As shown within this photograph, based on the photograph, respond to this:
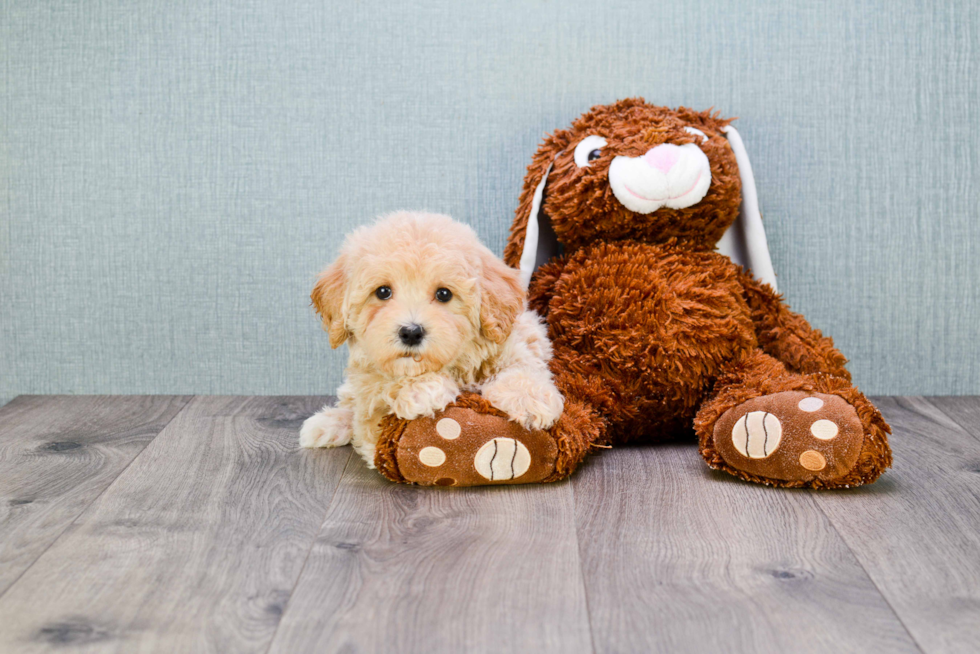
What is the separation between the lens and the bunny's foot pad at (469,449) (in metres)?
1.24

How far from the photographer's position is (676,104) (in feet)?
5.75

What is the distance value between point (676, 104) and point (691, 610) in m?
1.15

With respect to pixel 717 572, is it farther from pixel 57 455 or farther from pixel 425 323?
pixel 57 455

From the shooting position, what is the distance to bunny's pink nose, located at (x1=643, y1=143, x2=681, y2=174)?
4.71 feet

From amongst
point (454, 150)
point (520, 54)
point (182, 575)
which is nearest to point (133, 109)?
point (454, 150)

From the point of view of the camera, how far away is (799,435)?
1.22 m

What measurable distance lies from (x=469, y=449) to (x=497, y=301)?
225mm

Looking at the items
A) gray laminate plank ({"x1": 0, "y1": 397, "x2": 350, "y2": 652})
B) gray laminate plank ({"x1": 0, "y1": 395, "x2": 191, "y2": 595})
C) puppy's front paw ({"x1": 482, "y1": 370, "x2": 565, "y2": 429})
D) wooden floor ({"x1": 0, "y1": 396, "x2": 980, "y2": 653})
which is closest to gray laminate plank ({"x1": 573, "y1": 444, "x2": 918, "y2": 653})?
wooden floor ({"x1": 0, "y1": 396, "x2": 980, "y2": 653})

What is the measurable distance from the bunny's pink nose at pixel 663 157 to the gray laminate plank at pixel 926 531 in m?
0.58

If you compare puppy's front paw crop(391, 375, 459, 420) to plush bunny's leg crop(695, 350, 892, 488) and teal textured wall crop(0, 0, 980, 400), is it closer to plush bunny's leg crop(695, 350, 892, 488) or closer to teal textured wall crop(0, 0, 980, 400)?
plush bunny's leg crop(695, 350, 892, 488)

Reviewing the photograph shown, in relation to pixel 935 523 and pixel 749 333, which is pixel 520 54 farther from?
pixel 935 523

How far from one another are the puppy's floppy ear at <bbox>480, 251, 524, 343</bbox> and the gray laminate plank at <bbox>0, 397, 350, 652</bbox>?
34cm

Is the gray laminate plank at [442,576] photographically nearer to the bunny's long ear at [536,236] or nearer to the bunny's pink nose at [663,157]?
the bunny's long ear at [536,236]

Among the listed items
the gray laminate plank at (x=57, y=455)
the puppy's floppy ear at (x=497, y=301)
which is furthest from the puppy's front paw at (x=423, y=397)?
the gray laminate plank at (x=57, y=455)
